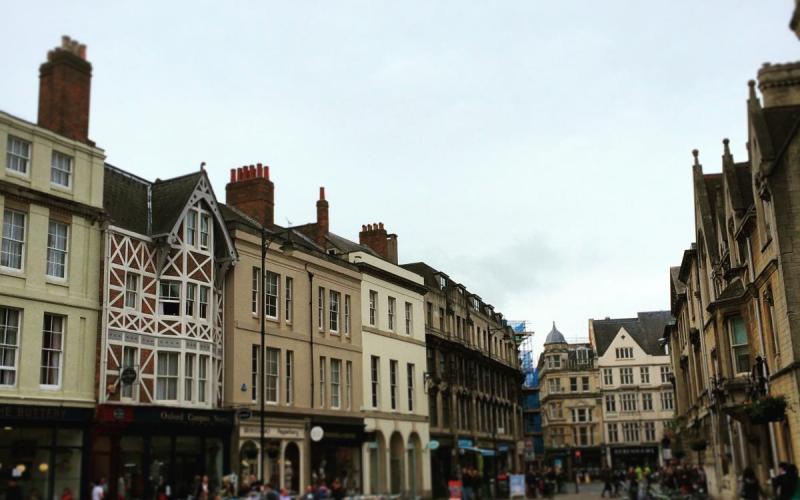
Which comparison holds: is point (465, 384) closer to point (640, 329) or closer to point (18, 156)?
point (18, 156)

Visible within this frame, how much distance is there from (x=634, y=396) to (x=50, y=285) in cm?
8411

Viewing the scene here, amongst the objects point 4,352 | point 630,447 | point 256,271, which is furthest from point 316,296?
point 630,447

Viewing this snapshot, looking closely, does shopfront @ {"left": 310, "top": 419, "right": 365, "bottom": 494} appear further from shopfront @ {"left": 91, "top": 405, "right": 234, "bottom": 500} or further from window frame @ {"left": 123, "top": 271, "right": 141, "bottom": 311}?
window frame @ {"left": 123, "top": 271, "right": 141, "bottom": 311}

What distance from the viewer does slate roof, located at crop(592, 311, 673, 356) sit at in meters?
102

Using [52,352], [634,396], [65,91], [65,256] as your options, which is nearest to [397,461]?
[52,352]

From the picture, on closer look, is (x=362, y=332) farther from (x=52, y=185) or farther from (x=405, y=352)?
(x=52, y=185)

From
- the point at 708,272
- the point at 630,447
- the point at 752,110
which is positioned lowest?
the point at 630,447

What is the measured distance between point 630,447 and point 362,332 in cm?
6466

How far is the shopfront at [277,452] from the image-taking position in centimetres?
3244

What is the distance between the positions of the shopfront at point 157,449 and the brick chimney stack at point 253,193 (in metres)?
11.5

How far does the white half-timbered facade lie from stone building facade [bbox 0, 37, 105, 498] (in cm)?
86

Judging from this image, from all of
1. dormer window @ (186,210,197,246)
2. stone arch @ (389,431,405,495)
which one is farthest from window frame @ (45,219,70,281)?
stone arch @ (389,431,405,495)

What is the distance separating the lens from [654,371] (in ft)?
326

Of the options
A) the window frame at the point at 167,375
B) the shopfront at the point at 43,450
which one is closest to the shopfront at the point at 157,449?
the shopfront at the point at 43,450
